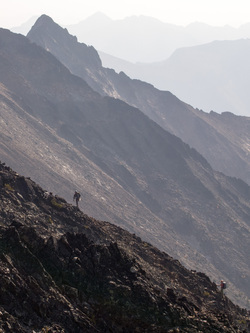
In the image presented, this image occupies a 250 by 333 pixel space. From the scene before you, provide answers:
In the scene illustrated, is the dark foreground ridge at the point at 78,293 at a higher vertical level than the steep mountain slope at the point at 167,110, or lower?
lower

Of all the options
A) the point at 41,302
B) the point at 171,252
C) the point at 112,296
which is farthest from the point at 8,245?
the point at 171,252

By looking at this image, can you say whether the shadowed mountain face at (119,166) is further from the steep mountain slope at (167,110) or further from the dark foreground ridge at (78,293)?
the dark foreground ridge at (78,293)

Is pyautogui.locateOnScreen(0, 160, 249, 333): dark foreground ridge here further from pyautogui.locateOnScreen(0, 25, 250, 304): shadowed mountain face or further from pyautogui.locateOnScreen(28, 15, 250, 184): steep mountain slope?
pyautogui.locateOnScreen(28, 15, 250, 184): steep mountain slope

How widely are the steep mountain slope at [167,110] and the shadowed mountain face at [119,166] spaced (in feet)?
101

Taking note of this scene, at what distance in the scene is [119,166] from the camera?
112 meters

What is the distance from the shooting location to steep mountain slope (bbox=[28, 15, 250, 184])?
158 meters

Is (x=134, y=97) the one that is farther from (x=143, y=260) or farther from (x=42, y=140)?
(x=143, y=260)

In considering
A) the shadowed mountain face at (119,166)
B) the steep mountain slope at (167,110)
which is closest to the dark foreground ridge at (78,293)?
the shadowed mountain face at (119,166)

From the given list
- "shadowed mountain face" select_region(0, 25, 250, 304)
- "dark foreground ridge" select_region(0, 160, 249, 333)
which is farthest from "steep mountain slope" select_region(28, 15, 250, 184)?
"dark foreground ridge" select_region(0, 160, 249, 333)

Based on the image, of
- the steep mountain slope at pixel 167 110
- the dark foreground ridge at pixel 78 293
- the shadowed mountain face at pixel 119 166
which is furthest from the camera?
the steep mountain slope at pixel 167 110

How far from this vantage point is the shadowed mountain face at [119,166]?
8775 centimetres

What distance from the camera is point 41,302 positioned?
18922mm

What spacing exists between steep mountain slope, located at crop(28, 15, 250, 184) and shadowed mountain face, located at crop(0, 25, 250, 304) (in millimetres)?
30902

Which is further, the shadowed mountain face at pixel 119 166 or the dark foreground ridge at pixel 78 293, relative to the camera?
the shadowed mountain face at pixel 119 166
